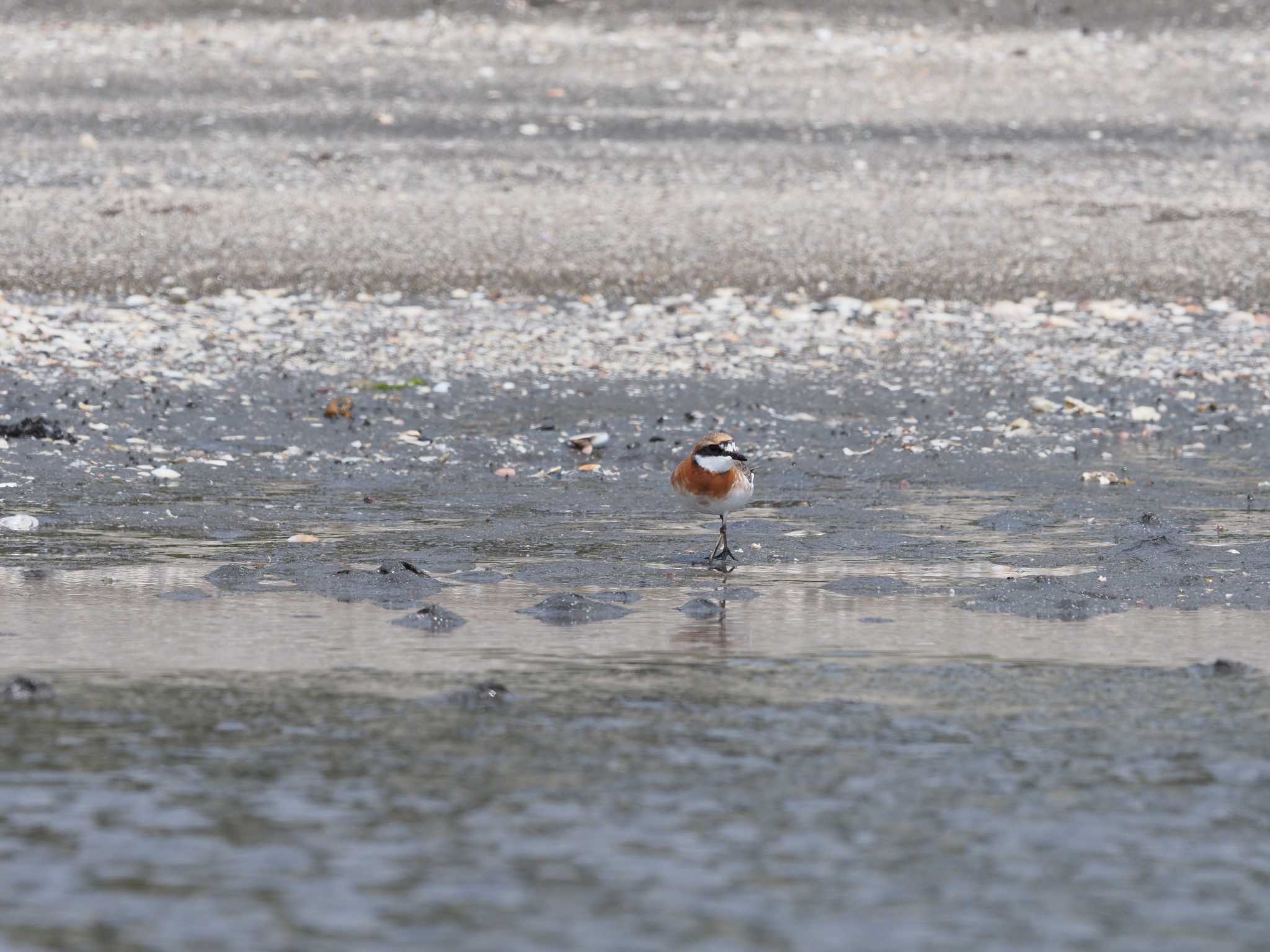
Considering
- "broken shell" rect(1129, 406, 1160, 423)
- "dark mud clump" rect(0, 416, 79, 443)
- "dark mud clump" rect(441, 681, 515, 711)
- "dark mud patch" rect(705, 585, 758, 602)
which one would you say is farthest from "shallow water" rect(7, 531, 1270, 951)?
"broken shell" rect(1129, 406, 1160, 423)

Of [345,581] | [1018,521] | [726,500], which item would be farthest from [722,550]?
[1018,521]

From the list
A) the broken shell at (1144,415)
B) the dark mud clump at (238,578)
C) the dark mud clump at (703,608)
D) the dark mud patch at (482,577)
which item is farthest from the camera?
the broken shell at (1144,415)

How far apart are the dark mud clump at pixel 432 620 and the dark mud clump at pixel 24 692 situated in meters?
1.72

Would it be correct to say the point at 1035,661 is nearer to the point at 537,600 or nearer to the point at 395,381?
the point at 537,600

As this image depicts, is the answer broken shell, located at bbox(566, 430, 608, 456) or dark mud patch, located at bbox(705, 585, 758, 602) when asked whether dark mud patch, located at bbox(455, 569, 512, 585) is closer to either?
dark mud patch, located at bbox(705, 585, 758, 602)

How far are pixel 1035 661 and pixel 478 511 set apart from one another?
15.1ft

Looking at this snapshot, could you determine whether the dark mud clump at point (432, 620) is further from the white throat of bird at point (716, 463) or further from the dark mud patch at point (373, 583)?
the white throat of bird at point (716, 463)

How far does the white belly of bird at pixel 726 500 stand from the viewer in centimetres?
988

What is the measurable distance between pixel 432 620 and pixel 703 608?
123 cm

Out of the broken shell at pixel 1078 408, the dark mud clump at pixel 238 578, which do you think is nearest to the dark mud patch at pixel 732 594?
the dark mud clump at pixel 238 578

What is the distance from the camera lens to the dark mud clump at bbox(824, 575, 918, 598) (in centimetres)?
901

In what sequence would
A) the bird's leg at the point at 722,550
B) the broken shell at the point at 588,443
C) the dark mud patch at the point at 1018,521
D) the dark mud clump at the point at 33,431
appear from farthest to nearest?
the broken shell at the point at 588,443, the dark mud clump at the point at 33,431, the dark mud patch at the point at 1018,521, the bird's leg at the point at 722,550

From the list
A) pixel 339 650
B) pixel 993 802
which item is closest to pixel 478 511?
pixel 339 650

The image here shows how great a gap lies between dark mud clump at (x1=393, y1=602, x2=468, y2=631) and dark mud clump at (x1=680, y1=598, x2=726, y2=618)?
997mm
